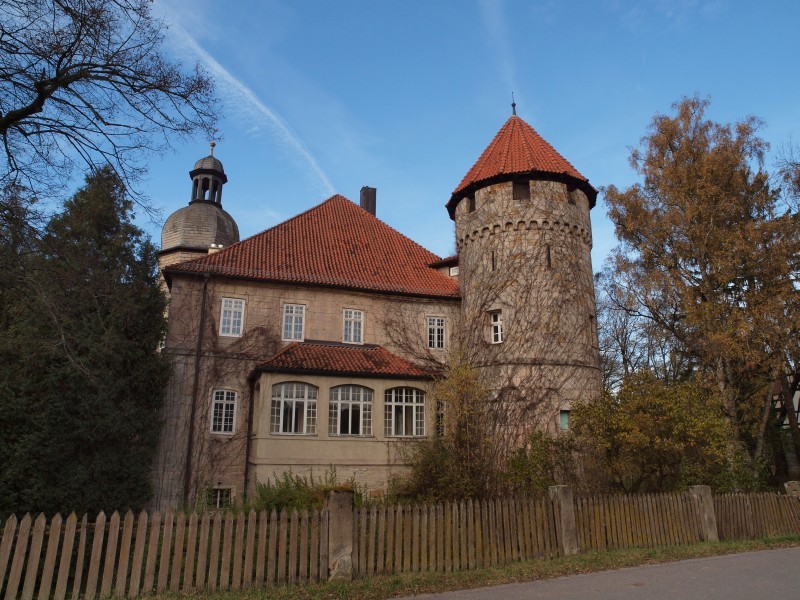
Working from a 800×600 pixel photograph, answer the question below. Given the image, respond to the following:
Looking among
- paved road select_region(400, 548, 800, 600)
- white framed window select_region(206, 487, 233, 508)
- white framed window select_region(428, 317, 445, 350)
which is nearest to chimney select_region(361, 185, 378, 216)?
white framed window select_region(428, 317, 445, 350)

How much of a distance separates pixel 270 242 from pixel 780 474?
82.1 feet

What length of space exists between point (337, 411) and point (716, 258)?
13.7m

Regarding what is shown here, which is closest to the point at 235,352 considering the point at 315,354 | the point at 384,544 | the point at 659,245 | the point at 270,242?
the point at 315,354

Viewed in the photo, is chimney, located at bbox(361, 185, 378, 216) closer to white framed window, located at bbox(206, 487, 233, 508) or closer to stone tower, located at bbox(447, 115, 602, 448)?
stone tower, located at bbox(447, 115, 602, 448)

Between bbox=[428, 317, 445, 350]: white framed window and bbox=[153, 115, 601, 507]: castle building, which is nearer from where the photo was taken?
bbox=[153, 115, 601, 507]: castle building

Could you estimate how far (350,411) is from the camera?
57.7 ft

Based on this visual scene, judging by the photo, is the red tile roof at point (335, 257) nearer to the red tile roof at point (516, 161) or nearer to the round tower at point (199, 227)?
the red tile roof at point (516, 161)

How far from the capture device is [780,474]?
26.5 metres

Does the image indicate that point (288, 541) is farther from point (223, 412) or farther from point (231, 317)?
point (231, 317)

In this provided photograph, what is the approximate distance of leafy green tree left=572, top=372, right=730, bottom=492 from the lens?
13336 millimetres

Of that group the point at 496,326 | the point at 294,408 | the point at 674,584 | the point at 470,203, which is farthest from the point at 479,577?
the point at 470,203

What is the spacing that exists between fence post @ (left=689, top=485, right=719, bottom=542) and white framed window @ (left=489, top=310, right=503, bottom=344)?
781cm

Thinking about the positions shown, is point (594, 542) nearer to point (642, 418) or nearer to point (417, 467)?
point (642, 418)

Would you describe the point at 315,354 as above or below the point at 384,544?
above
